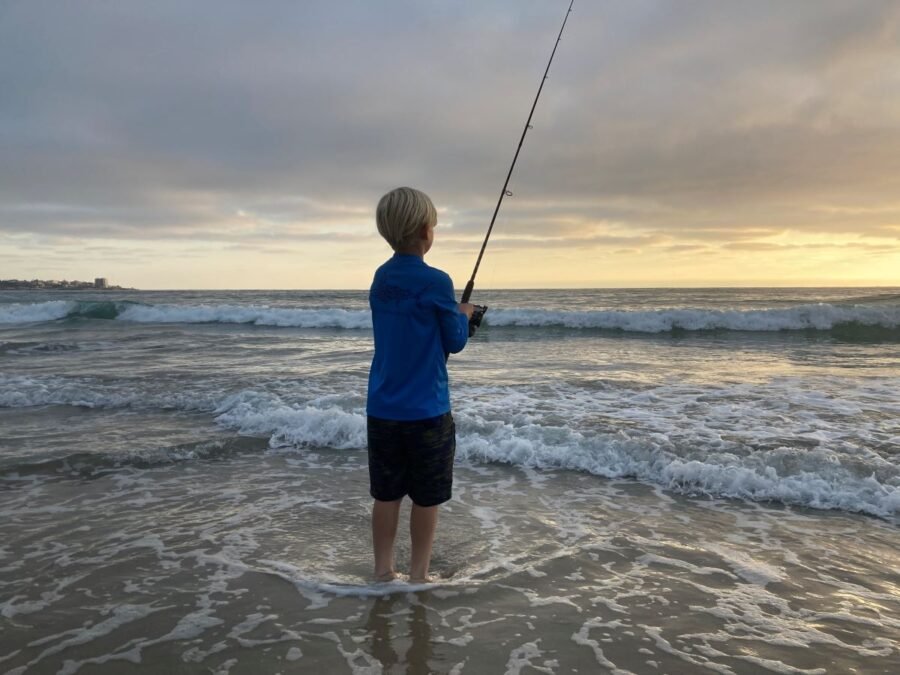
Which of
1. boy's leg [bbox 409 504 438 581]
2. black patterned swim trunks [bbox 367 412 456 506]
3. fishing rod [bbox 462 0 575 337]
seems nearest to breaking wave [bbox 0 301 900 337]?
fishing rod [bbox 462 0 575 337]

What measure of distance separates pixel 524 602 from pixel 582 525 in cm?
113

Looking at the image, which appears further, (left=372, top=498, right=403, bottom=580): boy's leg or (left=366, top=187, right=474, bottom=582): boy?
(left=372, top=498, right=403, bottom=580): boy's leg

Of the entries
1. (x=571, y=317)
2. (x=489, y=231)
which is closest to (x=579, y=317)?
(x=571, y=317)

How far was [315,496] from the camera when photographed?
14.8 ft

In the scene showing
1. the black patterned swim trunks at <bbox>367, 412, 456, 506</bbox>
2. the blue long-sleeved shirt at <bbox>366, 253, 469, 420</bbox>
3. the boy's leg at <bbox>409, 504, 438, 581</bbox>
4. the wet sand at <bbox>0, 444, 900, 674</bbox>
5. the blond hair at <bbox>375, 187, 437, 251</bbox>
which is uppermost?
the blond hair at <bbox>375, 187, 437, 251</bbox>

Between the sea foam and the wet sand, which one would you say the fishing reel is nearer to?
the wet sand

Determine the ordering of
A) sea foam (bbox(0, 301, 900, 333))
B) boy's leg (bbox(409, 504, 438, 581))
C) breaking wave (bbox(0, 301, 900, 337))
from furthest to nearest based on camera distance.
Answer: sea foam (bbox(0, 301, 900, 333)), breaking wave (bbox(0, 301, 900, 337)), boy's leg (bbox(409, 504, 438, 581))

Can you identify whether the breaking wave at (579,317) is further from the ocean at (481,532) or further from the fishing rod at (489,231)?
the fishing rod at (489,231)

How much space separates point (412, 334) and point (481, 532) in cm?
180

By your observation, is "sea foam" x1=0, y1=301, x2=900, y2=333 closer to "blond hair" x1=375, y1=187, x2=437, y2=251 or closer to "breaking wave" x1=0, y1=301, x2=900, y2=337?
"breaking wave" x1=0, y1=301, x2=900, y2=337

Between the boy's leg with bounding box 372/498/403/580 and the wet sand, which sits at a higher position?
the boy's leg with bounding box 372/498/403/580

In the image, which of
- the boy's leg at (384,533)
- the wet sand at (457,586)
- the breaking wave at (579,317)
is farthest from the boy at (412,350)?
the breaking wave at (579,317)

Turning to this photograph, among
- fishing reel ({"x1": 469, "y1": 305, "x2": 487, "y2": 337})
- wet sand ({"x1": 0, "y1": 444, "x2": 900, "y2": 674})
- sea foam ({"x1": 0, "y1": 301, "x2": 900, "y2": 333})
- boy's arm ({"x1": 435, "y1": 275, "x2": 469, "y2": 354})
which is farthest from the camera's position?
sea foam ({"x1": 0, "y1": 301, "x2": 900, "y2": 333})

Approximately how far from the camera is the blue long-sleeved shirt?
2.59 m
